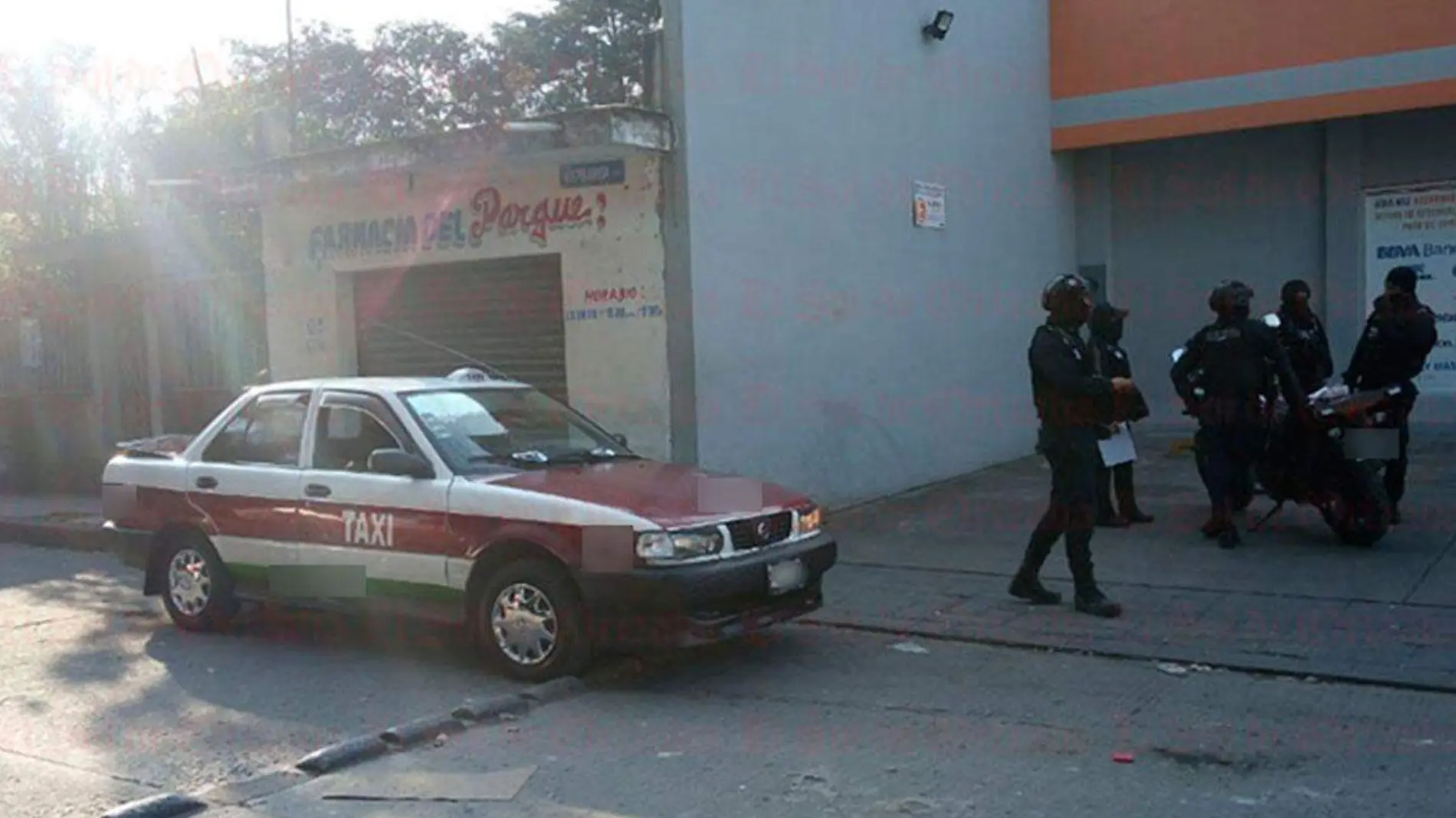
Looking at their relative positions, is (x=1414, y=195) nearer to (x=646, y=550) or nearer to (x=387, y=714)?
(x=646, y=550)

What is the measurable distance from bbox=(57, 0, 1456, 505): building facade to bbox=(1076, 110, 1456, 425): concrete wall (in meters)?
0.03

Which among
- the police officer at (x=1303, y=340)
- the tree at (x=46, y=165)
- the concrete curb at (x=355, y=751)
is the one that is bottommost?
the concrete curb at (x=355, y=751)

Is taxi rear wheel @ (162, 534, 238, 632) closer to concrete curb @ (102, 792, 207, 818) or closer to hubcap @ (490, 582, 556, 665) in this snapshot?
hubcap @ (490, 582, 556, 665)

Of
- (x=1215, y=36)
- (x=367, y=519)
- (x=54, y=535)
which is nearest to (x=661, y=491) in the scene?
(x=367, y=519)

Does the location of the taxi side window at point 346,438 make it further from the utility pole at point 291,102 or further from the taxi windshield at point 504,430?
the utility pole at point 291,102

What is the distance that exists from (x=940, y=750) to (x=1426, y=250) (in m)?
11.3

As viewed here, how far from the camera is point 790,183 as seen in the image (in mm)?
11695

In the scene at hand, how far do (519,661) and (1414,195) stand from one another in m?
11.8

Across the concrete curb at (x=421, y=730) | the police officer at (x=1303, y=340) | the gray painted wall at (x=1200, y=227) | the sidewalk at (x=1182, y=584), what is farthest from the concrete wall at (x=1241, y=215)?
the concrete curb at (x=421, y=730)

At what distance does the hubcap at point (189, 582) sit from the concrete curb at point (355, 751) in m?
2.59

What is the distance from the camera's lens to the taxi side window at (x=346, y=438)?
303 inches

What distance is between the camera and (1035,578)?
839 centimetres

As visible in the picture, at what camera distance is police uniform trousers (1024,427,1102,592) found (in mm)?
7871

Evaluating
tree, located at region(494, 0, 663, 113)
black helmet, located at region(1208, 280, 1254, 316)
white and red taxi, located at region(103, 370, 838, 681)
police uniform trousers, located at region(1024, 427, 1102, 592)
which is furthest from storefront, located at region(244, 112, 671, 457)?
tree, located at region(494, 0, 663, 113)
